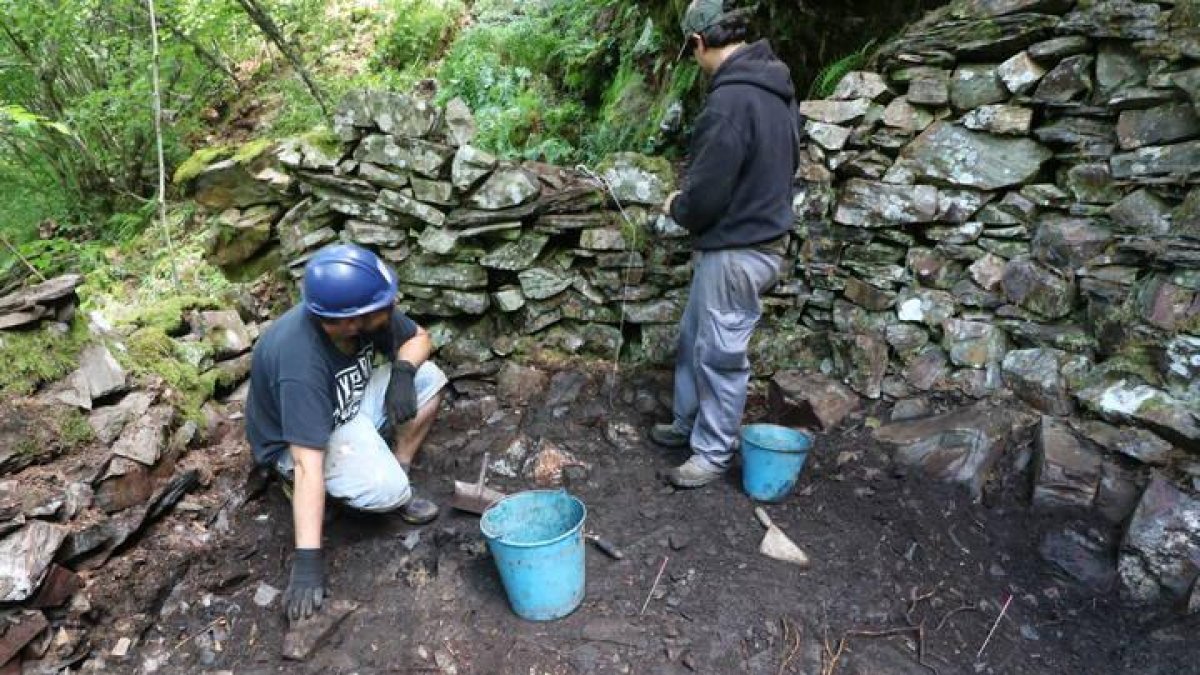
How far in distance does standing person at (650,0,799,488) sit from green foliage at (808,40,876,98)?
138 centimetres

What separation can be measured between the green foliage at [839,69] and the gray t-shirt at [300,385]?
3.48 metres

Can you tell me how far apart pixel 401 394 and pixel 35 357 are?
6.45ft

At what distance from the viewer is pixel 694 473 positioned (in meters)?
3.88

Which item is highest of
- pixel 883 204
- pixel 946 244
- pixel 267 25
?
pixel 267 25

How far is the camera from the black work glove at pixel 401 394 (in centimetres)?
369

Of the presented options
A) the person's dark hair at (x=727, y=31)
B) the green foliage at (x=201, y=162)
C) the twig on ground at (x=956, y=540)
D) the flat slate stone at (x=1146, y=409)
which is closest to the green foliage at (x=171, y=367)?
the green foliage at (x=201, y=162)

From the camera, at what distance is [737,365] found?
12.4 feet

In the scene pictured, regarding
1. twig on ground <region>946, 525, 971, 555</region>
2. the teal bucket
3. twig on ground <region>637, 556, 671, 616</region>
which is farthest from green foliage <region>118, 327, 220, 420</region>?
twig on ground <region>946, 525, 971, 555</region>

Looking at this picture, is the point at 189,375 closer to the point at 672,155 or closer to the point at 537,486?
the point at 537,486

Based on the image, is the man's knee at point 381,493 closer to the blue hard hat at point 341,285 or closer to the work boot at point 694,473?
the blue hard hat at point 341,285

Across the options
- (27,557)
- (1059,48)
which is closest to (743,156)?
(1059,48)

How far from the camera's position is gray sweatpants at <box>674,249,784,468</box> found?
3.68 metres

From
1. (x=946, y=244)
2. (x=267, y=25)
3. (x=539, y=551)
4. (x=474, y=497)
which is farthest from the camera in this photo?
(x=267, y=25)

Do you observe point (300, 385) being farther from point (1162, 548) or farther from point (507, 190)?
point (1162, 548)
